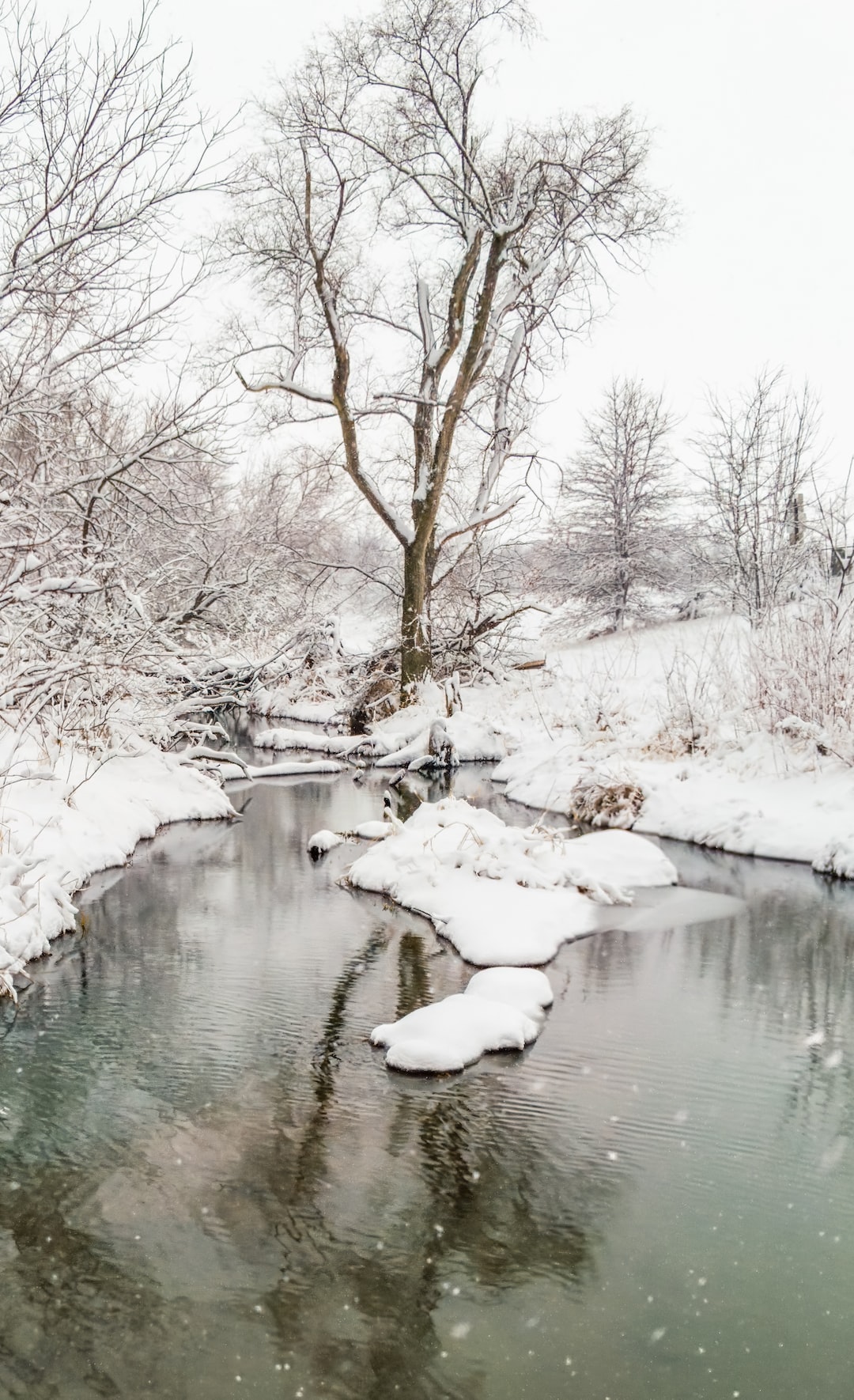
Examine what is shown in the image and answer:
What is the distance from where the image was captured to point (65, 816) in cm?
905

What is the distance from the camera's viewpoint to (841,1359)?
3096 mm

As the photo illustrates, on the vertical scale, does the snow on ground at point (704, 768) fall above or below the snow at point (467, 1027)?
above

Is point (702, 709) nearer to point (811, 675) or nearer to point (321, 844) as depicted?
point (811, 675)

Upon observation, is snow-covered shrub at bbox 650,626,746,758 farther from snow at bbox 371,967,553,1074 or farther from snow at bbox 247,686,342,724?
snow at bbox 247,686,342,724

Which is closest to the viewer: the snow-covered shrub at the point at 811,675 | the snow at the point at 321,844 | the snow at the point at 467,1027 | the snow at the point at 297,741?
the snow at the point at 467,1027

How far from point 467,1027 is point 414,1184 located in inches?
56.6

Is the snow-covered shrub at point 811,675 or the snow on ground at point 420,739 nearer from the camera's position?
the snow-covered shrub at point 811,675

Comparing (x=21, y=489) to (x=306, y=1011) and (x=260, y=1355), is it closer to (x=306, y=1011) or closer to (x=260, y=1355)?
(x=306, y=1011)

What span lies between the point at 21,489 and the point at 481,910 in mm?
4603

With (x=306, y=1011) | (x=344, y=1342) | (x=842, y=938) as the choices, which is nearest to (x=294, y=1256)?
(x=344, y=1342)

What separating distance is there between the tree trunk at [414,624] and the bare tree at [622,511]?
35.8 ft

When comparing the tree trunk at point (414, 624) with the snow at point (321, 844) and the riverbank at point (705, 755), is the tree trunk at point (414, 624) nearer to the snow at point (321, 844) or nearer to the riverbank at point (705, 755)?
the riverbank at point (705, 755)

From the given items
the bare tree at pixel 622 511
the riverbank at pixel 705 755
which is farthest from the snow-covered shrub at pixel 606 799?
the bare tree at pixel 622 511

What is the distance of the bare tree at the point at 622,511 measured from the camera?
2791 centimetres
